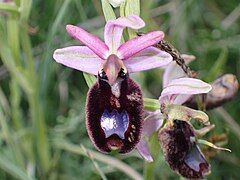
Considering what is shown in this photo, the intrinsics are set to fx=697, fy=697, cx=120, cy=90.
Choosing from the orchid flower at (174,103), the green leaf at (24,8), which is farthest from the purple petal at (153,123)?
the green leaf at (24,8)

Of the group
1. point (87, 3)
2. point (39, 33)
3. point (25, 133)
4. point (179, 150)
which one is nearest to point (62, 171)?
point (25, 133)

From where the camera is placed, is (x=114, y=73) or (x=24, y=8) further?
(x=24, y=8)

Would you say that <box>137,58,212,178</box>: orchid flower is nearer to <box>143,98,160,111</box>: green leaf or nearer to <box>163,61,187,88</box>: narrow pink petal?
<box>143,98,160,111</box>: green leaf

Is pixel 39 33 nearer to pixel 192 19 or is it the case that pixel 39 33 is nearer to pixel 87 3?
pixel 87 3

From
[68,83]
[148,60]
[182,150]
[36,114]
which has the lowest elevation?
[68,83]

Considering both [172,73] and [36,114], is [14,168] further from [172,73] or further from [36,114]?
[172,73]

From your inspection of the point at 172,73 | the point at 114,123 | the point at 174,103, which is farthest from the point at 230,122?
the point at 114,123
